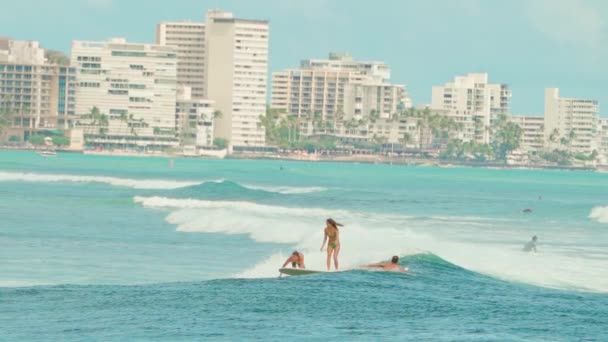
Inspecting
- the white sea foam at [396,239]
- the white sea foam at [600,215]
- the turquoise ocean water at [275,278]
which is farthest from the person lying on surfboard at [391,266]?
the white sea foam at [600,215]

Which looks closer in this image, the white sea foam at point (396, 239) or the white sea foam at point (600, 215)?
the white sea foam at point (396, 239)

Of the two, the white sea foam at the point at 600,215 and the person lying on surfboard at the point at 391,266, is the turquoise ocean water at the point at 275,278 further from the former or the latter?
the white sea foam at the point at 600,215

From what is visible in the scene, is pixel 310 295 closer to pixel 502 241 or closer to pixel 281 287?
Result: pixel 281 287

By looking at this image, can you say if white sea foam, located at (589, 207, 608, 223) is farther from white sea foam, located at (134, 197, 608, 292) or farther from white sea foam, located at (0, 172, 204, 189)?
white sea foam, located at (0, 172, 204, 189)

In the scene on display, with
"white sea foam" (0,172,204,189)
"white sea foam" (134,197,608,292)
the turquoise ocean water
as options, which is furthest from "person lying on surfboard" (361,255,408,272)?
"white sea foam" (0,172,204,189)

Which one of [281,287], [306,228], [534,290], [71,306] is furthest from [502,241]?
[71,306]

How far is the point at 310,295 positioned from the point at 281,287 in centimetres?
150

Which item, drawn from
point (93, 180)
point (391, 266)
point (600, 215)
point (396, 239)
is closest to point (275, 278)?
point (391, 266)

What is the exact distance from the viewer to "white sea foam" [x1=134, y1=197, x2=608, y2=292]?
143 ft

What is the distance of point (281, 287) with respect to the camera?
3472 cm

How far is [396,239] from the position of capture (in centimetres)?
5469

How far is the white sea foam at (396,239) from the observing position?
43.5 m

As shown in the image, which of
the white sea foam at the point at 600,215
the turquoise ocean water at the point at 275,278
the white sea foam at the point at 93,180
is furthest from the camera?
the white sea foam at the point at 93,180

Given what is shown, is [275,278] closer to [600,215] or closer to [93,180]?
[600,215]
